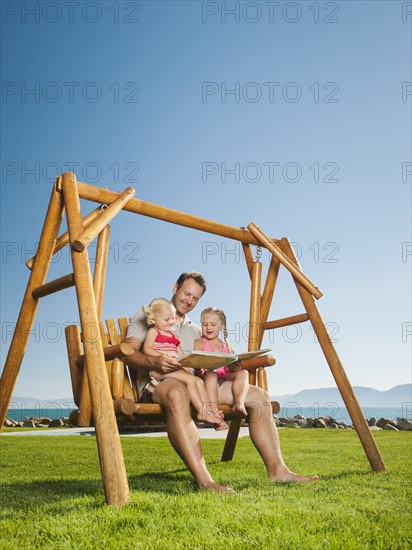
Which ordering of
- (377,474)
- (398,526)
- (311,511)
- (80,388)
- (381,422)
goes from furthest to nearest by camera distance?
(381,422) → (377,474) → (80,388) → (311,511) → (398,526)

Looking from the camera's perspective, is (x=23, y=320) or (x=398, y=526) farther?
(x=23, y=320)

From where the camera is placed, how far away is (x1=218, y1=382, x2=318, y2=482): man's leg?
12.3 ft

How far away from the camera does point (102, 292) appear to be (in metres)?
3.85

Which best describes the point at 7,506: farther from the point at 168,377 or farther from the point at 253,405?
the point at 253,405

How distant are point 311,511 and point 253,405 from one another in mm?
1287

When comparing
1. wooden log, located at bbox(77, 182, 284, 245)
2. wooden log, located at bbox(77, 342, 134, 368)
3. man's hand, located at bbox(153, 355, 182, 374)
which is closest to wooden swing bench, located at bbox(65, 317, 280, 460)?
wooden log, located at bbox(77, 342, 134, 368)

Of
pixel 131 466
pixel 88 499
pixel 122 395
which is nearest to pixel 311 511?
pixel 88 499

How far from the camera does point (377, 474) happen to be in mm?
4176

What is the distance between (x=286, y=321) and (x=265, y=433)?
3.92 feet

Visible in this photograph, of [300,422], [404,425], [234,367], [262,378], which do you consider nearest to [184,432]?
[234,367]

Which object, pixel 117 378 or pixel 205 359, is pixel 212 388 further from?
pixel 117 378

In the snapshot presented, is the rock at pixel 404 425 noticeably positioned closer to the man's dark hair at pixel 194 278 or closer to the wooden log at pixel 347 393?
the wooden log at pixel 347 393

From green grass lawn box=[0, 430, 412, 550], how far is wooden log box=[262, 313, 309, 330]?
1.20 m

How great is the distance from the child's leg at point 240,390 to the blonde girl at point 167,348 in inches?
8.7
